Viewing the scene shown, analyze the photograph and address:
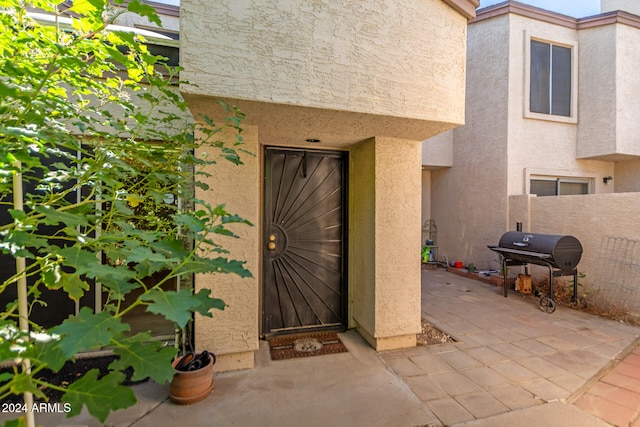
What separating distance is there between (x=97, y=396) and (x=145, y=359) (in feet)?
0.87

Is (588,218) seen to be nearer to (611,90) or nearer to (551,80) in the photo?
(611,90)

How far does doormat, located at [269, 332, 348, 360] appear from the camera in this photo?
380 centimetres

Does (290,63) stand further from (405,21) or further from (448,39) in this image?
(448,39)

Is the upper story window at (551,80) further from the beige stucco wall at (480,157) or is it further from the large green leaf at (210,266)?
the large green leaf at (210,266)

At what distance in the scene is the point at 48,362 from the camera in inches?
41.3

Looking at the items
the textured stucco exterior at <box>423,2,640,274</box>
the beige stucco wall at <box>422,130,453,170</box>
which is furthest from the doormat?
the beige stucco wall at <box>422,130,453,170</box>

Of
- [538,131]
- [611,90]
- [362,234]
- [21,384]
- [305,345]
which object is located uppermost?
[611,90]

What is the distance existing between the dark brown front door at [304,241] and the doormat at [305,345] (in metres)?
0.14

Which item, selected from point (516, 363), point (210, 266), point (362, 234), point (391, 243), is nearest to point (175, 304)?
point (210, 266)

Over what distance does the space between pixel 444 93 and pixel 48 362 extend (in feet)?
13.0

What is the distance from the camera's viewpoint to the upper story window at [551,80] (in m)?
7.66

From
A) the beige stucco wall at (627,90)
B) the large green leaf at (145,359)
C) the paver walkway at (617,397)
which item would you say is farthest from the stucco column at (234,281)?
the beige stucco wall at (627,90)

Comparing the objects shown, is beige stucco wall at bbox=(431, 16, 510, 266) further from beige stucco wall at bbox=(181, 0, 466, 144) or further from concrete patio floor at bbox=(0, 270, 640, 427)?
beige stucco wall at bbox=(181, 0, 466, 144)

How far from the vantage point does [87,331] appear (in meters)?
1.03
